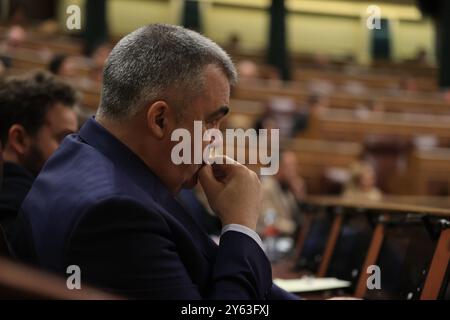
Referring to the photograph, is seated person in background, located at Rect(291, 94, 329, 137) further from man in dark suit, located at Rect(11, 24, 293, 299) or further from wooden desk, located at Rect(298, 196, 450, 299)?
man in dark suit, located at Rect(11, 24, 293, 299)

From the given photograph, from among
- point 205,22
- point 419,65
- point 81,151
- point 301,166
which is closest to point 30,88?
point 81,151

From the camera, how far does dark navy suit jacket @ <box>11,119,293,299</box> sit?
0.86 meters

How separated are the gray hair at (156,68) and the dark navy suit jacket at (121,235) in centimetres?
6

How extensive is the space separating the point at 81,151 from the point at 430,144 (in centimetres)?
558

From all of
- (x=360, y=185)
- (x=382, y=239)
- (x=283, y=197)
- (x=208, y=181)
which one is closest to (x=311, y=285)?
(x=382, y=239)

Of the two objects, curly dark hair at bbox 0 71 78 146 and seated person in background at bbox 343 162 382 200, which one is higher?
curly dark hair at bbox 0 71 78 146

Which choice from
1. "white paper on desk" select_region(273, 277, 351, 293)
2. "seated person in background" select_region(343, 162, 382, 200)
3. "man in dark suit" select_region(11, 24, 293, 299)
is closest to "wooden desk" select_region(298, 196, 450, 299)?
"white paper on desk" select_region(273, 277, 351, 293)

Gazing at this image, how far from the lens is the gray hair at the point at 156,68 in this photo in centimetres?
98

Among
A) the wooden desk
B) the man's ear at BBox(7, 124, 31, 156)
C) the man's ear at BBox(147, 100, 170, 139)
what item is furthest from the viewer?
the man's ear at BBox(7, 124, 31, 156)

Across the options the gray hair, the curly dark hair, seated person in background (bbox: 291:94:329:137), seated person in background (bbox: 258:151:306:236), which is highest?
the gray hair

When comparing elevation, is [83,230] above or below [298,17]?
below

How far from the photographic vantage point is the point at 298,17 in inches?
580

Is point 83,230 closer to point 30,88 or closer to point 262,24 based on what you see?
point 30,88

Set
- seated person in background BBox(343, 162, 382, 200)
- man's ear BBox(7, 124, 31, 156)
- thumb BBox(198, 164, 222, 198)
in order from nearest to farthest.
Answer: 1. thumb BBox(198, 164, 222, 198)
2. man's ear BBox(7, 124, 31, 156)
3. seated person in background BBox(343, 162, 382, 200)
